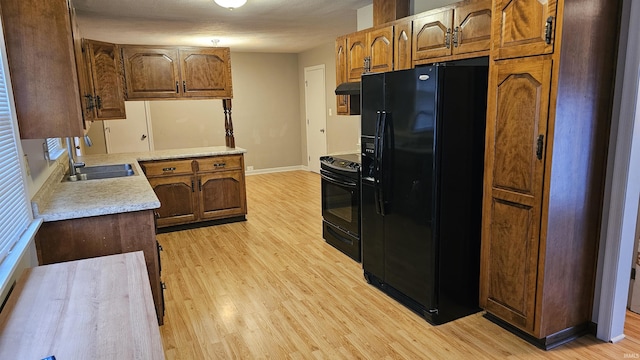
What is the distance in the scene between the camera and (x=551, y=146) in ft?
6.77

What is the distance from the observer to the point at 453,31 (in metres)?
2.68

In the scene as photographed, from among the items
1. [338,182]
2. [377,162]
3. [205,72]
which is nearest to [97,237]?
[377,162]

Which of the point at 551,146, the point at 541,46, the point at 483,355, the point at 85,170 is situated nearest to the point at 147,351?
the point at 483,355

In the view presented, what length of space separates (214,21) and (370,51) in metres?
2.08

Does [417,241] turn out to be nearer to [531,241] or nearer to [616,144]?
[531,241]

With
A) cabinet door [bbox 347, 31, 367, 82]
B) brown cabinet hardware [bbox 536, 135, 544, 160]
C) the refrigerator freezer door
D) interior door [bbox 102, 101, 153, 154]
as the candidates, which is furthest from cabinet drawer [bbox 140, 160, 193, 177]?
brown cabinet hardware [bbox 536, 135, 544, 160]

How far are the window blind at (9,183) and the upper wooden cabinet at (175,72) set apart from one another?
9.04 ft

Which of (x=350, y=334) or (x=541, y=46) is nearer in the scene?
(x=541, y=46)

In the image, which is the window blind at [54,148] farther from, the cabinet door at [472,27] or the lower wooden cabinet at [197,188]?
the cabinet door at [472,27]

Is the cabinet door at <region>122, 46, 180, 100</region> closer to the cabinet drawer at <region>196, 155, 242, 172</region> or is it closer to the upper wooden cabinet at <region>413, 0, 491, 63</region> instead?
the cabinet drawer at <region>196, 155, 242, 172</region>

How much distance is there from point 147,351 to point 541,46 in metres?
2.14

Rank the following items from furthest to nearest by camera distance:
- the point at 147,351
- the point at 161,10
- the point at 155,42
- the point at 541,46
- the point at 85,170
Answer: the point at 155,42 < the point at 161,10 < the point at 85,170 < the point at 541,46 < the point at 147,351

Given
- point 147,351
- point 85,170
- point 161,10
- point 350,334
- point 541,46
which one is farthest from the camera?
point 161,10

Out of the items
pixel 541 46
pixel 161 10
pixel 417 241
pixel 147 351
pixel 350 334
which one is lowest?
pixel 350 334
